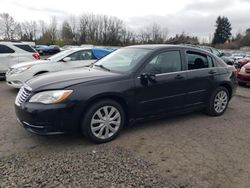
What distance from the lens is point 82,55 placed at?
321 inches

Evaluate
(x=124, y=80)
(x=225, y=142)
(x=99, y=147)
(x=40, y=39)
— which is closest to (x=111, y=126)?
(x=99, y=147)

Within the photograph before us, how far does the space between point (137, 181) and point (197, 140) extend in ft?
5.13

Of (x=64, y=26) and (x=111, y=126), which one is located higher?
(x=64, y=26)

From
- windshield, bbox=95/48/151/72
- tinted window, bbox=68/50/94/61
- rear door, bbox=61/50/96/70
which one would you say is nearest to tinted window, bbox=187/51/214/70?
windshield, bbox=95/48/151/72

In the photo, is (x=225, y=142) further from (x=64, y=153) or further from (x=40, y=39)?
(x=40, y=39)

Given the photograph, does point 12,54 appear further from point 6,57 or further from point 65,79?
point 65,79

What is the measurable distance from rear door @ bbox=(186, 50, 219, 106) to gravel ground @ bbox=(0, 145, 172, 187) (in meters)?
1.97

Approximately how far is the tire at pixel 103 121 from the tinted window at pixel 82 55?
4.58m

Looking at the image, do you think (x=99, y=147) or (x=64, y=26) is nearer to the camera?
(x=99, y=147)

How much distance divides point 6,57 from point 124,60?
723cm

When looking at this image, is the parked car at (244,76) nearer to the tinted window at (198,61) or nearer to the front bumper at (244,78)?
the front bumper at (244,78)

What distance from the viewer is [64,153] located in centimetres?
342

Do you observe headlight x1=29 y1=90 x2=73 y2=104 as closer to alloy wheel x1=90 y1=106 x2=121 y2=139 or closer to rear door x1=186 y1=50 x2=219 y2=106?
alloy wheel x1=90 y1=106 x2=121 y2=139

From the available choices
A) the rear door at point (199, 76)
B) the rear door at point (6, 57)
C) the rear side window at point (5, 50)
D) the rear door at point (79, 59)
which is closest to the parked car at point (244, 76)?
the rear door at point (199, 76)
